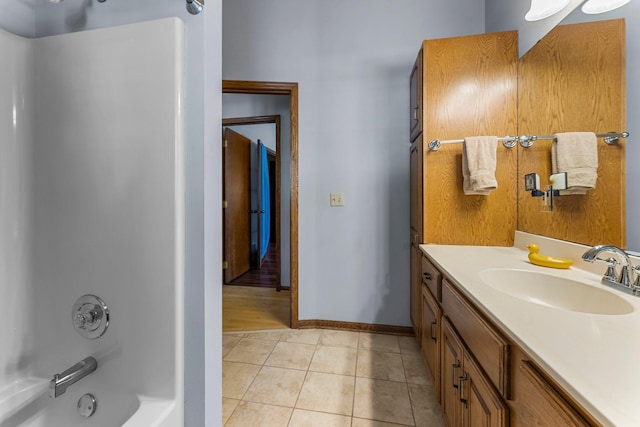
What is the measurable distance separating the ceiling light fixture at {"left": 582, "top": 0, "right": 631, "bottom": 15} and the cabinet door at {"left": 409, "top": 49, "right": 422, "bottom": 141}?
0.76m

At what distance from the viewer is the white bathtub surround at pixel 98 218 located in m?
0.73

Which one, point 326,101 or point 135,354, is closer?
point 135,354

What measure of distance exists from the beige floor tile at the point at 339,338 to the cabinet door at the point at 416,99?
1561mm

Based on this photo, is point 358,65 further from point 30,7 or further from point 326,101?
point 30,7

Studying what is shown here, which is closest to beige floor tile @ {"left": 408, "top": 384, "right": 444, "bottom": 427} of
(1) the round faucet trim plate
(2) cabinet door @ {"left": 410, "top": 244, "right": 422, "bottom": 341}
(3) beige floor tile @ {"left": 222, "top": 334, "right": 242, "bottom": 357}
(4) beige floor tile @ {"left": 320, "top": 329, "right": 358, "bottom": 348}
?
(2) cabinet door @ {"left": 410, "top": 244, "right": 422, "bottom": 341}

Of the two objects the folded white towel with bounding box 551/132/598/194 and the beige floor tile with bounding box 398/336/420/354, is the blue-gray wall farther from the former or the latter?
the folded white towel with bounding box 551/132/598/194

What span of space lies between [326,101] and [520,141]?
136 cm

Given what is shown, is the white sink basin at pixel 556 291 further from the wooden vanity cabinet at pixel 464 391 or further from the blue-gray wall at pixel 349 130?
the blue-gray wall at pixel 349 130

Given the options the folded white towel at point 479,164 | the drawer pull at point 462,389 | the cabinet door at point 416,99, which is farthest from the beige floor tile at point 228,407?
the cabinet door at point 416,99

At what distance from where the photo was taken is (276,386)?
1557 millimetres

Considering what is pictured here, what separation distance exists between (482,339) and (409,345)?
1377 millimetres

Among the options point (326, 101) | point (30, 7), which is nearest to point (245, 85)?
point (326, 101)

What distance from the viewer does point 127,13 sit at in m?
0.81

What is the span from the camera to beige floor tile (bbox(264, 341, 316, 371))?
176cm
